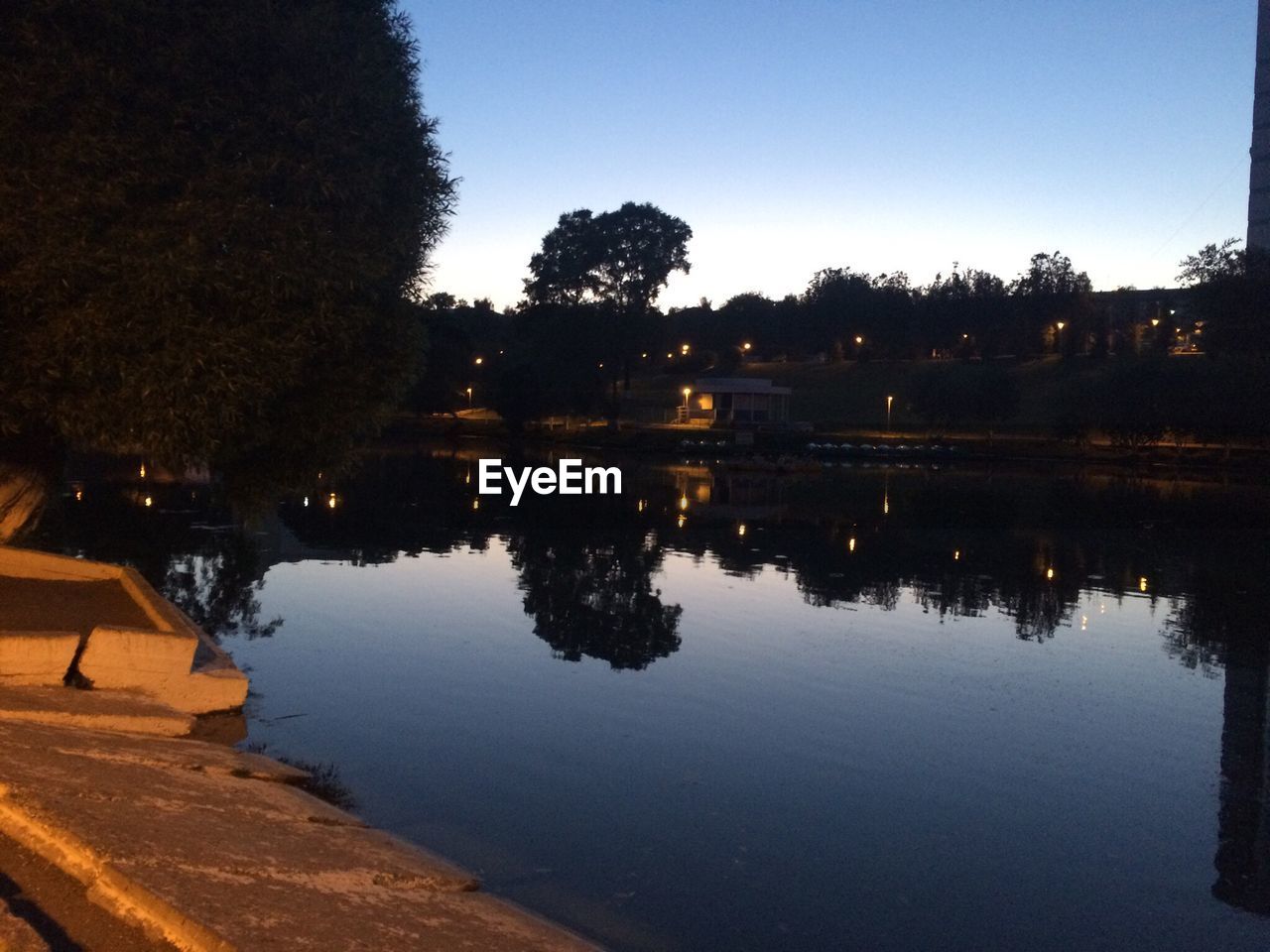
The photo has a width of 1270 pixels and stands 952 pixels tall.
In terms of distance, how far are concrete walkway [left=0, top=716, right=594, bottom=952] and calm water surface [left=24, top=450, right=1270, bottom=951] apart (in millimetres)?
977

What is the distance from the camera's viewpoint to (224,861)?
6648mm

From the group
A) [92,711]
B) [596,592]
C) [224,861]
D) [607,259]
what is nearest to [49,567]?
[92,711]

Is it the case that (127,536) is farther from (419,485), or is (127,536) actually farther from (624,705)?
(419,485)

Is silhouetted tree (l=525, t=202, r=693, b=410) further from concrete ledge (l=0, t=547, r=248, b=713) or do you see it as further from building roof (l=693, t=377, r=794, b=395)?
concrete ledge (l=0, t=547, r=248, b=713)

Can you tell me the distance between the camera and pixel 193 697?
1179 centimetres

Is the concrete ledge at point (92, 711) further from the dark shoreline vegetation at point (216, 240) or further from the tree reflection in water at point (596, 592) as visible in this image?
the tree reflection in water at point (596, 592)

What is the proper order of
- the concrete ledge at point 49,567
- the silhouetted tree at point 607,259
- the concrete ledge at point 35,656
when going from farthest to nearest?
the silhouetted tree at point 607,259
the concrete ledge at point 49,567
the concrete ledge at point 35,656

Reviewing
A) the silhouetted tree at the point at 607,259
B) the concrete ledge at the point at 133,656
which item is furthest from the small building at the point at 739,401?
the concrete ledge at the point at 133,656

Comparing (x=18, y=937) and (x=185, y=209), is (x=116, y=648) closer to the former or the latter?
(x=185, y=209)

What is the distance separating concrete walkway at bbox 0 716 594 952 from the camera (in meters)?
5.76

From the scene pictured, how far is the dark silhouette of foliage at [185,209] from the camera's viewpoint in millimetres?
10695

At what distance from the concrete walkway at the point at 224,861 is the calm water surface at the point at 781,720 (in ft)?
3.21

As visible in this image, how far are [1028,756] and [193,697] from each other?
7.97 meters

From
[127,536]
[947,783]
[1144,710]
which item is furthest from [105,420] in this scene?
[127,536]
